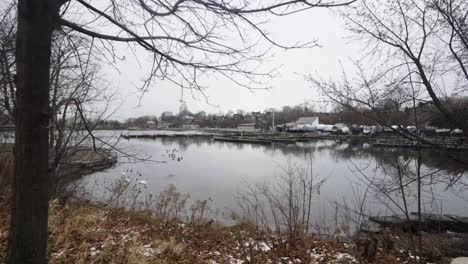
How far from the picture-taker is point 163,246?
539 centimetres

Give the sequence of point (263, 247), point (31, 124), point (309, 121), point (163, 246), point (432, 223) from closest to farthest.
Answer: point (31, 124) < point (163, 246) < point (263, 247) < point (432, 223) < point (309, 121)

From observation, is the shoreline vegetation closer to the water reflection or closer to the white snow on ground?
the white snow on ground

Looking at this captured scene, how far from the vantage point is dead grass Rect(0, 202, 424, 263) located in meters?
4.57

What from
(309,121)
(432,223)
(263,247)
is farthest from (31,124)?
(309,121)

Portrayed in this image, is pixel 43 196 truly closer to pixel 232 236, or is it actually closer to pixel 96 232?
pixel 96 232

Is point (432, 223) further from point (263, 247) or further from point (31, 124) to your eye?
point (31, 124)

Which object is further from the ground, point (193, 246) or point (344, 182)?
point (193, 246)

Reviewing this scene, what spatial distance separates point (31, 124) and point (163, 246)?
11.9 feet

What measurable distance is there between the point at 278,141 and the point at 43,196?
6332 centimetres

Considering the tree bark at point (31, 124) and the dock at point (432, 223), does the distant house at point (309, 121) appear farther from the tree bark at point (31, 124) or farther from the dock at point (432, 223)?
the tree bark at point (31, 124)

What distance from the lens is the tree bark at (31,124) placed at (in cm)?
236

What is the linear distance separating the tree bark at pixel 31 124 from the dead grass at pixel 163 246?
1.94 m

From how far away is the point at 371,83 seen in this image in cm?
659

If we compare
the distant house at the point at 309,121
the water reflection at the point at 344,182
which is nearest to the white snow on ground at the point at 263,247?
the water reflection at the point at 344,182
